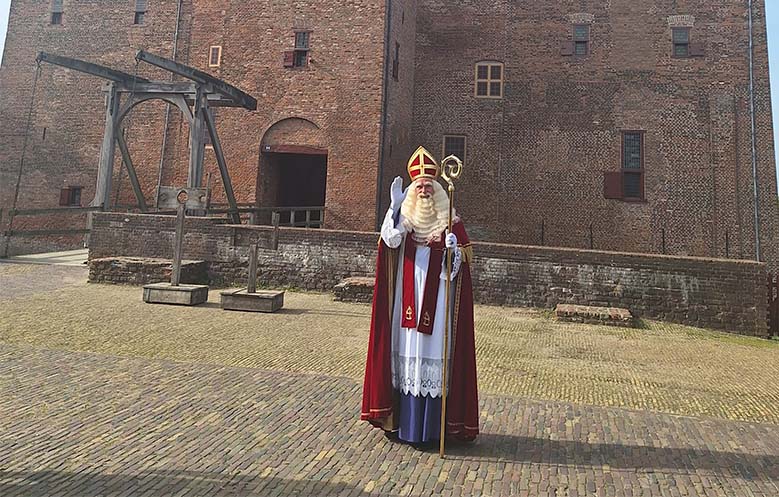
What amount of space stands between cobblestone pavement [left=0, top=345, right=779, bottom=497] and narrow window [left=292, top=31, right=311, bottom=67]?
13691 mm

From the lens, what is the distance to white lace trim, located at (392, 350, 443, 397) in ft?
12.0

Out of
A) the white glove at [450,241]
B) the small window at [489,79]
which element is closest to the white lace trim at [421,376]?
the white glove at [450,241]

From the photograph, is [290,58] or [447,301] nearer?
[447,301]

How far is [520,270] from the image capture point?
10602 millimetres

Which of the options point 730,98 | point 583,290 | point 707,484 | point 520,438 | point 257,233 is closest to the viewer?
point 707,484

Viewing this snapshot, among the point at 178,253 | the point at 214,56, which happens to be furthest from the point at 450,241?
the point at 214,56

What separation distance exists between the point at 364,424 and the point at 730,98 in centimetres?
1933

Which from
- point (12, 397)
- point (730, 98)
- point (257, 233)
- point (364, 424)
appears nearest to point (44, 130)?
point (257, 233)

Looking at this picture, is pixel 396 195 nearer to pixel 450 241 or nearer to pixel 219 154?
pixel 450 241

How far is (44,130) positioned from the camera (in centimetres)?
1986

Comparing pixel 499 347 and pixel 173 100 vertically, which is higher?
pixel 173 100

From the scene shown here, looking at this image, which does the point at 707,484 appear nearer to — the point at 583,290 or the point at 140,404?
the point at 140,404

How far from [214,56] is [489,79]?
34.1 feet

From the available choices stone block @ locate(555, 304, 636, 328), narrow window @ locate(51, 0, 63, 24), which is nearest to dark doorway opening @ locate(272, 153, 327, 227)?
stone block @ locate(555, 304, 636, 328)
